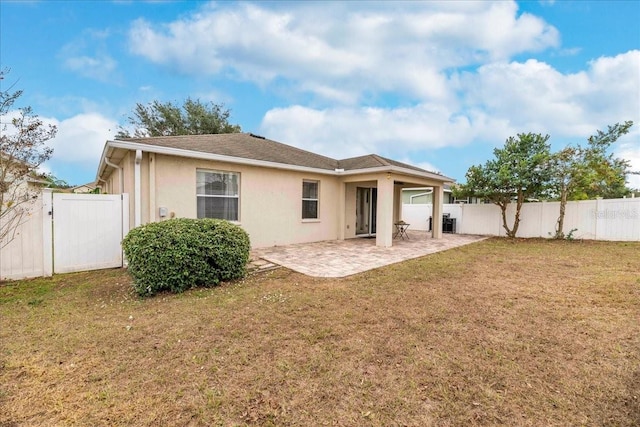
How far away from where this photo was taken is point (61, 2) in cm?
792

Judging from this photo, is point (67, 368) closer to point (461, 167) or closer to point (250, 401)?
point (250, 401)

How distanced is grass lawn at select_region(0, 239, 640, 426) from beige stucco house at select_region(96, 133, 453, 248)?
9.47 ft

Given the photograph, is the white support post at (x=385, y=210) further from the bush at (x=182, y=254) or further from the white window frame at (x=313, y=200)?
the bush at (x=182, y=254)

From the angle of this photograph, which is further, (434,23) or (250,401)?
(434,23)

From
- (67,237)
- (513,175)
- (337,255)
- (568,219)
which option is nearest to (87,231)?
(67,237)

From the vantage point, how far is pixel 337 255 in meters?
8.52

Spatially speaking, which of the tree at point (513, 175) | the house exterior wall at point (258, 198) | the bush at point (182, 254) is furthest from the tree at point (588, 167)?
the bush at point (182, 254)

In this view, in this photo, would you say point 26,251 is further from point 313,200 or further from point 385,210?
point 385,210

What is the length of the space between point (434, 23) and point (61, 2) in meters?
10.4

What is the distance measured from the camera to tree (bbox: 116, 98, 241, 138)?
24.2 meters

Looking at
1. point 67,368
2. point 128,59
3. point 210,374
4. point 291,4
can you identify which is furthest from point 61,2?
point 210,374

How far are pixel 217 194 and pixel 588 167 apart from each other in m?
14.0

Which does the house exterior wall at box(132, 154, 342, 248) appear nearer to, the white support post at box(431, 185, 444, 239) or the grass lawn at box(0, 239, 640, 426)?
the grass lawn at box(0, 239, 640, 426)

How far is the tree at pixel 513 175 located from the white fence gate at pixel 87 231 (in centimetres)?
1359
